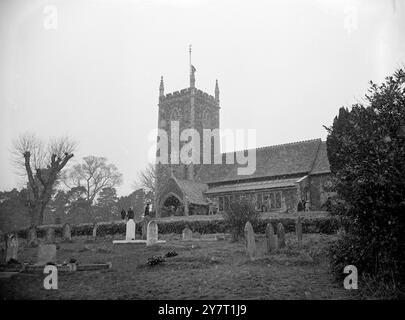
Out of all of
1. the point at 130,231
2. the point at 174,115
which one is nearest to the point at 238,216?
the point at 130,231

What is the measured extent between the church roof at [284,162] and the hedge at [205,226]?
1175cm

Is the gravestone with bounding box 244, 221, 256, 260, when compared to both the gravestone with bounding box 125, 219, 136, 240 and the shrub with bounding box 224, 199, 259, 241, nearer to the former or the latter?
the shrub with bounding box 224, 199, 259, 241

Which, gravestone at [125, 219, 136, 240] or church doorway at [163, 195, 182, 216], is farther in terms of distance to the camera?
church doorway at [163, 195, 182, 216]

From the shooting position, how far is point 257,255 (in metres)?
11.4

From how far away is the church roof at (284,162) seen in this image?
100ft

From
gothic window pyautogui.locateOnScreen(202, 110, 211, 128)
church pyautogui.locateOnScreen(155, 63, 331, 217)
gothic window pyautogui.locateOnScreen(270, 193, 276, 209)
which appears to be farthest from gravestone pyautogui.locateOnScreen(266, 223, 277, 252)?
gothic window pyautogui.locateOnScreen(202, 110, 211, 128)

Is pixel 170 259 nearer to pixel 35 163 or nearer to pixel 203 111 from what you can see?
pixel 35 163

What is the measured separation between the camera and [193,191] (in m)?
33.6

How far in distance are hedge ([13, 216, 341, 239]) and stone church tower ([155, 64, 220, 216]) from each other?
17434 millimetres

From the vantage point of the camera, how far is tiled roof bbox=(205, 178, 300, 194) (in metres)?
29.3

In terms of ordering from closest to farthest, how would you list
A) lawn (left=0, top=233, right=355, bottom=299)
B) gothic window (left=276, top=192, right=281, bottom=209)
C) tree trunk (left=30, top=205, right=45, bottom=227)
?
lawn (left=0, top=233, right=355, bottom=299), tree trunk (left=30, top=205, right=45, bottom=227), gothic window (left=276, top=192, right=281, bottom=209)

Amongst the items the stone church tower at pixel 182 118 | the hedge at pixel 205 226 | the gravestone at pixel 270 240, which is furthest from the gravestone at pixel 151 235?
the stone church tower at pixel 182 118

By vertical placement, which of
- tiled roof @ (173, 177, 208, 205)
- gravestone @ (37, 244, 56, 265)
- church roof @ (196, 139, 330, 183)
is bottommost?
gravestone @ (37, 244, 56, 265)

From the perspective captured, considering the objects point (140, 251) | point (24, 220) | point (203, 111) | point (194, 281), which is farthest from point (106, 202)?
point (194, 281)
